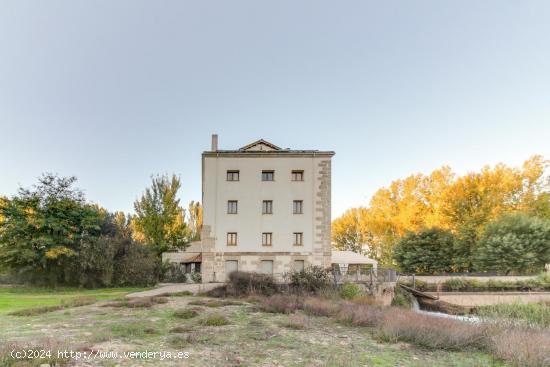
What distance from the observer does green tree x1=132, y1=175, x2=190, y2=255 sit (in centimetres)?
2978

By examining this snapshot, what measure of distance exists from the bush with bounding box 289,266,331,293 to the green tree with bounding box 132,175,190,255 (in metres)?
16.8

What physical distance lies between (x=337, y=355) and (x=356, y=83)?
2024cm

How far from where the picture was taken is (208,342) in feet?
21.4

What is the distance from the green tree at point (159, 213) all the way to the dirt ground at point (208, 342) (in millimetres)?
20412

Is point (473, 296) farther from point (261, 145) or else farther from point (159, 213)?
point (159, 213)

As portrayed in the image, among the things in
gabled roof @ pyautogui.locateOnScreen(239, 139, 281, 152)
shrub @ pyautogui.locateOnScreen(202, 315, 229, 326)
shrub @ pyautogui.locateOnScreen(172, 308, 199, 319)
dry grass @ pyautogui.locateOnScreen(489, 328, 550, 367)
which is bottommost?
shrub @ pyautogui.locateOnScreen(172, 308, 199, 319)

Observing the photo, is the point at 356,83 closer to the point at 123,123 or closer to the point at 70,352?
the point at 123,123

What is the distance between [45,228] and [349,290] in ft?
64.1

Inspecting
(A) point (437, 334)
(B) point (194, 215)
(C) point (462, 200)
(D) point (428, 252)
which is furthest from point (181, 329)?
(B) point (194, 215)

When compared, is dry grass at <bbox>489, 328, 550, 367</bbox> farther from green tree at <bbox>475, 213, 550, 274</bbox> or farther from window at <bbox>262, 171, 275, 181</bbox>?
green tree at <bbox>475, 213, 550, 274</bbox>

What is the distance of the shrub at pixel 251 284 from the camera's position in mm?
15688

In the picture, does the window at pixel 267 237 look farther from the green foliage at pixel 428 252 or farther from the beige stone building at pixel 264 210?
the green foliage at pixel 428 252

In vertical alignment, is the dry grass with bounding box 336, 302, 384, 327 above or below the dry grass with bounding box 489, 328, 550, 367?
below

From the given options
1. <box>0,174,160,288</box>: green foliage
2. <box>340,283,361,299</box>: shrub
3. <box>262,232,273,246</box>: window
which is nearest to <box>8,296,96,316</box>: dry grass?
<box>0,174,160,288</box>: green foliage
